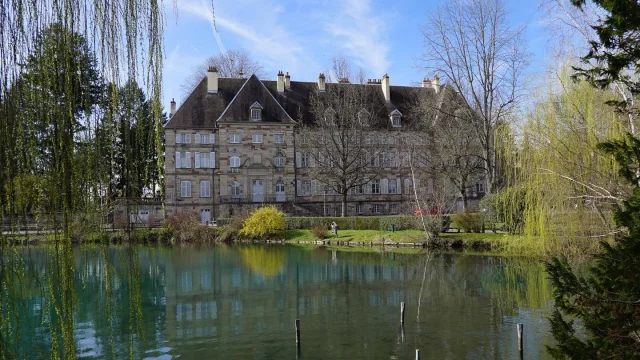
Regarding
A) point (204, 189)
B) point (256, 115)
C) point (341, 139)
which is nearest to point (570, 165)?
point (341, 139)

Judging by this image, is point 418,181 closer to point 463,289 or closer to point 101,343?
point 463,289

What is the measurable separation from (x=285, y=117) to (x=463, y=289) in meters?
28.0

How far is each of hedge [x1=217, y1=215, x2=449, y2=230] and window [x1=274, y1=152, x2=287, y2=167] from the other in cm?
821

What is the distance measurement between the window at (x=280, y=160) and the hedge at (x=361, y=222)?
8.21 meters

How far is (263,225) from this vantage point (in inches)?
1209

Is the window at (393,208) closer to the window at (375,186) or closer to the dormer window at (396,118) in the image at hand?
the window at (375,186)

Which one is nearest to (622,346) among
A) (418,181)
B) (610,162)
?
(610,162)

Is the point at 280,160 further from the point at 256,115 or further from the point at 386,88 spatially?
the point at 386,88

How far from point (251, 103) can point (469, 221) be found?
2122 centimetres

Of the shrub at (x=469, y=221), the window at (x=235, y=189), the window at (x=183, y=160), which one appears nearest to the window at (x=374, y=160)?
the window at (x=235, y=189)

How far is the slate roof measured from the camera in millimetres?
39312

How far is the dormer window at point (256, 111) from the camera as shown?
39.2 metres

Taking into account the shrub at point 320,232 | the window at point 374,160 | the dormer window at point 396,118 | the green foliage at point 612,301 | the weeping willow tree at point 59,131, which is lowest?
the shrub at point 320,232

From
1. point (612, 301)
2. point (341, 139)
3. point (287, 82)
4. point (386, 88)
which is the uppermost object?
point (287, 82)
